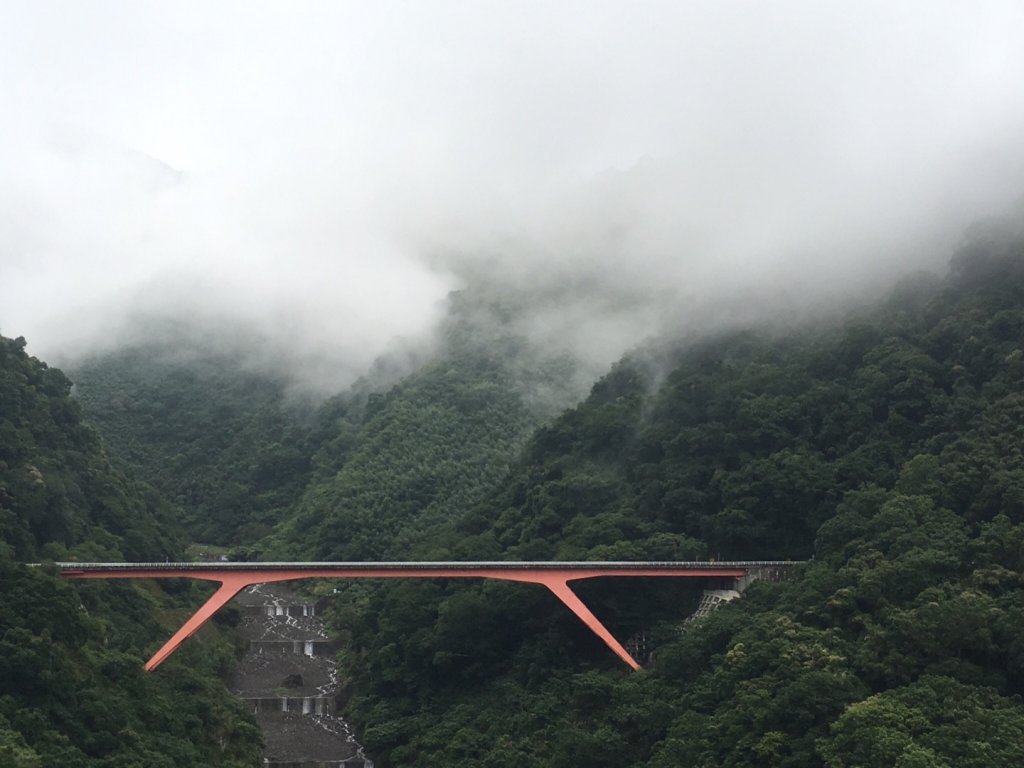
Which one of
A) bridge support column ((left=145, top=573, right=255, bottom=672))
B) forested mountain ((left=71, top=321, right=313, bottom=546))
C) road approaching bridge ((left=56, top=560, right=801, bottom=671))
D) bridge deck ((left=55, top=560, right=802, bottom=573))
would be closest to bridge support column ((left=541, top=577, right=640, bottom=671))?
road approaching bridge ((left=56, top=560, right=801, bottom=671))

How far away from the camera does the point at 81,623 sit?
44656mm

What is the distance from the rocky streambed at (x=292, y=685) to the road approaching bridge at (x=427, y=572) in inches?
242

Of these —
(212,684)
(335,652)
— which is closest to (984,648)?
(212,684)

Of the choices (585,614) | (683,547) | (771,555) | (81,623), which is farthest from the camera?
(771,555)

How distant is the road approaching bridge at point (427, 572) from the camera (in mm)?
49875

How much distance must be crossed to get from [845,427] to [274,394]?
54.5m

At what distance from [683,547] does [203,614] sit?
18404mm

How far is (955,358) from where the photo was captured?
57.3 meters

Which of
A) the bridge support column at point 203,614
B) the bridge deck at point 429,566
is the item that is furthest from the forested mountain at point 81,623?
the bridge deck at point 429,566

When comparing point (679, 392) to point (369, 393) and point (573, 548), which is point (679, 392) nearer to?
point (573, 548)

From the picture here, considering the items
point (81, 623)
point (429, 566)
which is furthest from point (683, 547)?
point (81, 623)

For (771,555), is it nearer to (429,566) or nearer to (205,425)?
(429,566)

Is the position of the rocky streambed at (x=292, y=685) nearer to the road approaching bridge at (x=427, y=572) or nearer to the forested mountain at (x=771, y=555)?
the forested mountain at (x=771, y=555)

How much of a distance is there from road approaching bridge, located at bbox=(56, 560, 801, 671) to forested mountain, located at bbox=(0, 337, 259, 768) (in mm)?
1919
